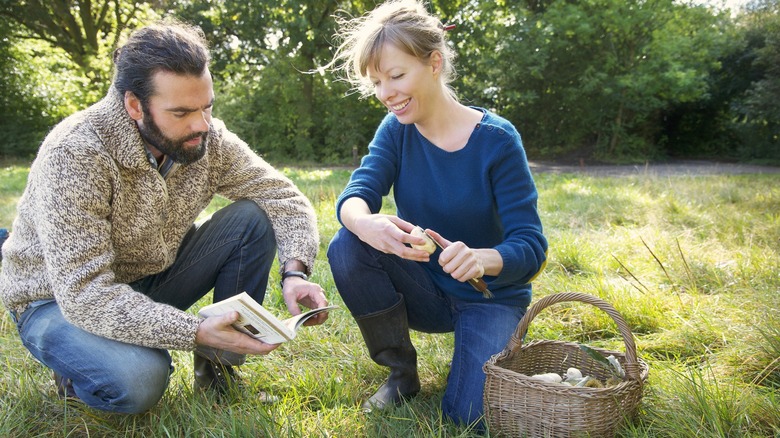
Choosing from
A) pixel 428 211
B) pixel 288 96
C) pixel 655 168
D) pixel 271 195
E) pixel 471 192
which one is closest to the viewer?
pixel 471 192

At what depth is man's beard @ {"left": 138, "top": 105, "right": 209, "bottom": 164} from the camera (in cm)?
215

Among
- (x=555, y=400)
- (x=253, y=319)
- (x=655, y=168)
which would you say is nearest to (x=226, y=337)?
(x=253, y=319)

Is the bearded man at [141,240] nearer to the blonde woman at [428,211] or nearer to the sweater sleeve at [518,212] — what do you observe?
the blonde woman at [428,211]

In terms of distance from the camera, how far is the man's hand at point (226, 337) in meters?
1.92

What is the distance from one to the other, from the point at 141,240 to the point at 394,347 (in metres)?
1.03

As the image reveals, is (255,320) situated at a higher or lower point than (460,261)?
lower

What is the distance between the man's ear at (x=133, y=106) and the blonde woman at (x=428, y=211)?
2.67 ft

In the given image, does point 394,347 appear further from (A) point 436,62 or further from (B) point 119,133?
(B) point 119,133

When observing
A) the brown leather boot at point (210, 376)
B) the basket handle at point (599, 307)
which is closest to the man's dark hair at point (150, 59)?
the brown leather boot at point (210, 376)

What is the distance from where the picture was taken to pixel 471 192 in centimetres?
237

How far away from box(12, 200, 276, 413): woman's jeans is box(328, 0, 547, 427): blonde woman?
361 millimetres

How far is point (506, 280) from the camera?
221cm

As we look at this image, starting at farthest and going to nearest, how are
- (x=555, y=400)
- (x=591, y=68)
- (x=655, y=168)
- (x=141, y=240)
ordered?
1. (x=591, y=68)
2. (x=655, y=168)
3. (x=141, y=240)
4. (x=555, y=400)

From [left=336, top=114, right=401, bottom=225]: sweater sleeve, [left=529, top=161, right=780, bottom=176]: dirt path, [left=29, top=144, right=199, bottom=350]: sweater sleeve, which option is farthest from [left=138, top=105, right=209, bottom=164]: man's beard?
[left=529, top=161, right=780, bottom=176]: dirt path
